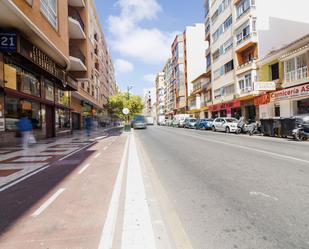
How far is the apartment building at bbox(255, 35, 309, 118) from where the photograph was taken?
20609 millimetres

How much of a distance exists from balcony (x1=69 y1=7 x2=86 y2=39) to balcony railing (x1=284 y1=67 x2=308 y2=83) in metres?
21.5

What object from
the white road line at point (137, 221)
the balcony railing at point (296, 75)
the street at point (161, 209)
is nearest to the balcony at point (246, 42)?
the balcony railing at point (296, 75)

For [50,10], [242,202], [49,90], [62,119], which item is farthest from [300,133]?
[62,119]

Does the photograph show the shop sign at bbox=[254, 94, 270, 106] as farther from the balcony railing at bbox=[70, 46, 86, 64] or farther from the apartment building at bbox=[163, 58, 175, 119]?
the apartment building at bbox=[163, 58, 175, 119]

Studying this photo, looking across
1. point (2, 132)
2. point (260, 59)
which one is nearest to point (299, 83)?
point (260, 59)

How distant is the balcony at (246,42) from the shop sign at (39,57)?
22018mm

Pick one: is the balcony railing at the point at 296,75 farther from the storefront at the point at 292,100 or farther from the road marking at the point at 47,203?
the road marking at the point at 47,203

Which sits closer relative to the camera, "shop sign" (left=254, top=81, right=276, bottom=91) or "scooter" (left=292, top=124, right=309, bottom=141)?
"scooter" (left=292, top=124, right=309, bottom=141)

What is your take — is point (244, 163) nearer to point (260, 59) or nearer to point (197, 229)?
point (197, 229)

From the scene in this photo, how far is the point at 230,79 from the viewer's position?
1339 inches

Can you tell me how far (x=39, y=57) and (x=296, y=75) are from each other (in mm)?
22113

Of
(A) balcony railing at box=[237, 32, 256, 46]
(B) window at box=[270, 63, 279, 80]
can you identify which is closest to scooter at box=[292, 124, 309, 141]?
(B) window at box=[270, 63, 279, 80]

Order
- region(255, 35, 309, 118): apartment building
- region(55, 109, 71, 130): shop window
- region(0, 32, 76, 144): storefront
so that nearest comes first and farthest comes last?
region(0, 32, 76, 144): storefront → region(255, 35, 309, 118): apartment building → region(55, 109, 71, 130): shop window

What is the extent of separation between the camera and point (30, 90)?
16.5m
